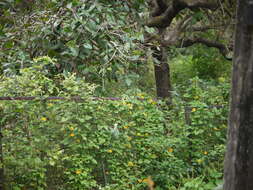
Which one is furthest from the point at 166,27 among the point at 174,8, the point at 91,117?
the point at 91,117

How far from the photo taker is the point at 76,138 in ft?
13.7

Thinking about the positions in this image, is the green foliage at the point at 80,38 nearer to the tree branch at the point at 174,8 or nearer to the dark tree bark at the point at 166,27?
the dark tree bark at the point at 166,27

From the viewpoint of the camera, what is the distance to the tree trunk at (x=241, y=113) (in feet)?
6.41

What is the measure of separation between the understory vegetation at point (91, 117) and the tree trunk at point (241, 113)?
1794 millimetres

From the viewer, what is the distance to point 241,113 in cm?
202

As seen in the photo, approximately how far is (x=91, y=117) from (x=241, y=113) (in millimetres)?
2401

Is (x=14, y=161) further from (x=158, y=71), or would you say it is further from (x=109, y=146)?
(x=158, y=71)

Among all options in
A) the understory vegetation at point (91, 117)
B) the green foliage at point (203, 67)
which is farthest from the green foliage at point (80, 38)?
the green foliage at point (203, 67)

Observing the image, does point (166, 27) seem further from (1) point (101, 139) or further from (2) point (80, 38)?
(1) point (101, 139)

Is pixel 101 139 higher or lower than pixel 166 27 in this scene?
lower

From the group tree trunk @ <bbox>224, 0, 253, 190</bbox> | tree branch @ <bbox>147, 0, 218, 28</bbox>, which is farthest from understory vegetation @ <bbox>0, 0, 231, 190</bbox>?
tree trunk @ <bbox>224, 0, 253, 190</bbox>

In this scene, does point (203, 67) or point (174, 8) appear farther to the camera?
point (203, 67)

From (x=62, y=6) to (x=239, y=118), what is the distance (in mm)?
3359

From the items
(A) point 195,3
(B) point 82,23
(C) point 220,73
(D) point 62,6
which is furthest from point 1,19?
(C) point 220,73
